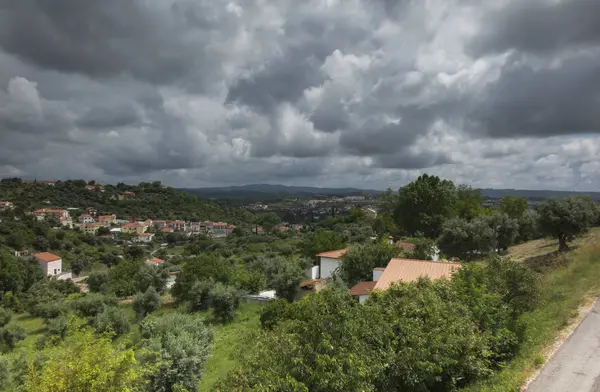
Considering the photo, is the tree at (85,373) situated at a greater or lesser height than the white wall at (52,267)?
greater

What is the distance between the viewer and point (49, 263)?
6650 cm

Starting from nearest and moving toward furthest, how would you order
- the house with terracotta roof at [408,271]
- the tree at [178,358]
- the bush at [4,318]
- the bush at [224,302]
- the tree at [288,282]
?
1. the tree at [178,358]
2. the house with terracotta roof at [408,271]
3. the bush at [224,302]
4. the bush at [4,318]
5. the tree at [288,282]

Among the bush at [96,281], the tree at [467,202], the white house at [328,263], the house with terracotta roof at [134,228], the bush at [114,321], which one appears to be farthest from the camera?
the house with terracotta roof at [134,228]

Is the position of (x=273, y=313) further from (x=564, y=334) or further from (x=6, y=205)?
(x=6, y=205)

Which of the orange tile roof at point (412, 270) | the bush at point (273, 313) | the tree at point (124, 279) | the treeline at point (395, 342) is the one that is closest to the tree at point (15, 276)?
the tree at point (124, 279)

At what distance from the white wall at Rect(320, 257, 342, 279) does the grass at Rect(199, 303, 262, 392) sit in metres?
10.4

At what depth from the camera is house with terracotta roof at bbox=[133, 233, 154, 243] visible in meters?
104

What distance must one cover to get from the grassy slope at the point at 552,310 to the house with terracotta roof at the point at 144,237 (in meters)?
100

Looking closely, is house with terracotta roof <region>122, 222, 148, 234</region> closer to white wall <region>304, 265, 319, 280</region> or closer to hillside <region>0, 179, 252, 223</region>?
hillside <region>0, 179, 252, 223</region>

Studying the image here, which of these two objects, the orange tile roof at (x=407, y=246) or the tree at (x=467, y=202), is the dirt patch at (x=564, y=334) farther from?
the tree at (x=467, y=202)

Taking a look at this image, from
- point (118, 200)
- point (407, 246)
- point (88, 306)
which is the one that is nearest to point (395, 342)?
point (88, 306)

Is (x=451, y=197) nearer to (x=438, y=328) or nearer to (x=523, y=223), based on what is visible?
(x=523, y=223)

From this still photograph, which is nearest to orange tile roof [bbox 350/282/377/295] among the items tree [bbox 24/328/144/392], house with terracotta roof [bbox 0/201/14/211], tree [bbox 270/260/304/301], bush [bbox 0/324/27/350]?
tree [bbox 270/260/304/301]

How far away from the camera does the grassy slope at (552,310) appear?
9.81 meters
